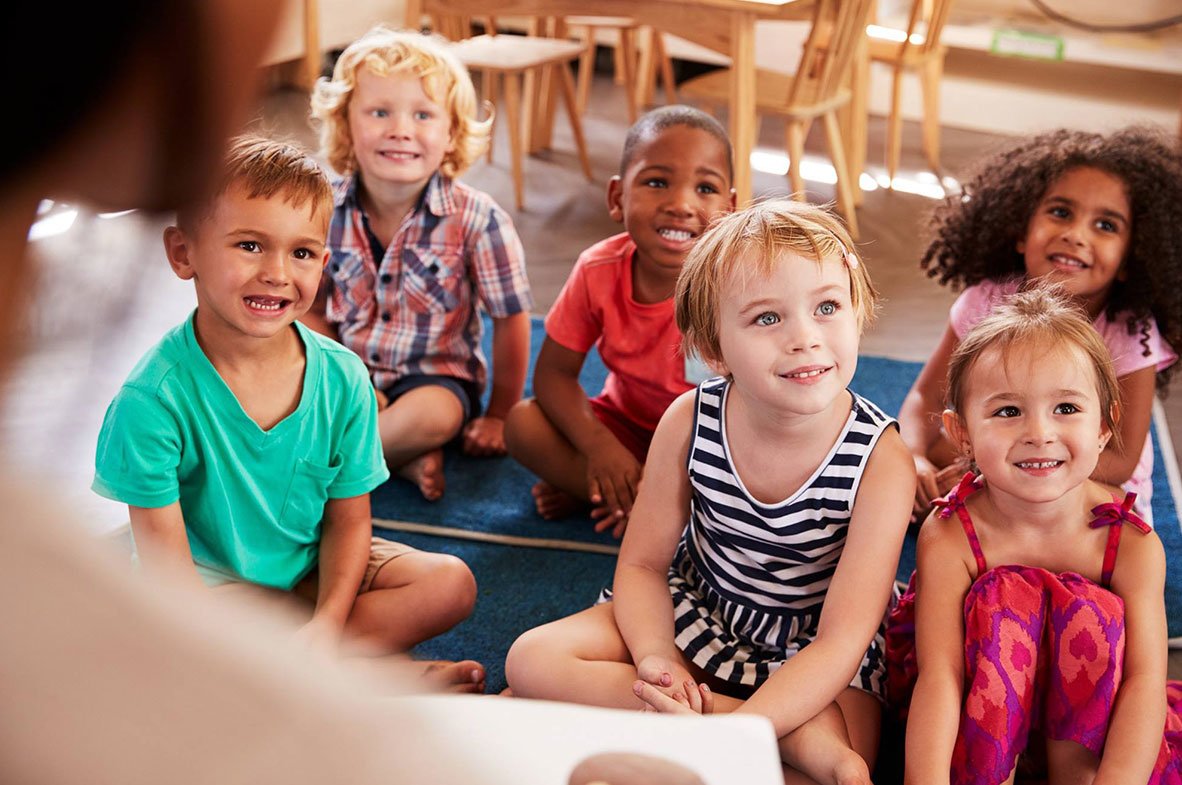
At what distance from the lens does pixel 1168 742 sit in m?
1.24

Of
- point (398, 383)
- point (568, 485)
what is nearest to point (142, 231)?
point (568, 485)

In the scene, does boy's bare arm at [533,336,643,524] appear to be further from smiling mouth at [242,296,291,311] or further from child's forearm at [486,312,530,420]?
smiling mouth at [242,296,291,311]

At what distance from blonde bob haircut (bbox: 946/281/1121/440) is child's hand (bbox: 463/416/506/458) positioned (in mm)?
912

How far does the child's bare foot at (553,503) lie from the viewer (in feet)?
6.15

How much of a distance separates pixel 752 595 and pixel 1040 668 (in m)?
0.31

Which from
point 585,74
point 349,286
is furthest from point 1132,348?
point 585,74

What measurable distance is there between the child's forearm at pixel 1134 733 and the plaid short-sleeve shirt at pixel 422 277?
1.19m

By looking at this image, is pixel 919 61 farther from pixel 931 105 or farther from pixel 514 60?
pixel 514 60

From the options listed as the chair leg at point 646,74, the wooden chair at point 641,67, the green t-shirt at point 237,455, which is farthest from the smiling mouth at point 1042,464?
the chair leg at point 646,74

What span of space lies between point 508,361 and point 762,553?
0.88 m

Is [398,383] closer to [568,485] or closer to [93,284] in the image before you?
[568,485]

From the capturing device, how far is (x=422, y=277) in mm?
2025

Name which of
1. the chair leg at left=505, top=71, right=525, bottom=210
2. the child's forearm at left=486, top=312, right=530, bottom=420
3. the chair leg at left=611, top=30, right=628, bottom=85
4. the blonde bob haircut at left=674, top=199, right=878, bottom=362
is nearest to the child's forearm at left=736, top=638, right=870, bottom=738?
the blonde bob haircut at left=674, top=199, right=878, bottom=362

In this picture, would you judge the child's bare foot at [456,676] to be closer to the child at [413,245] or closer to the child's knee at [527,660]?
the child's knee at [527,660]
